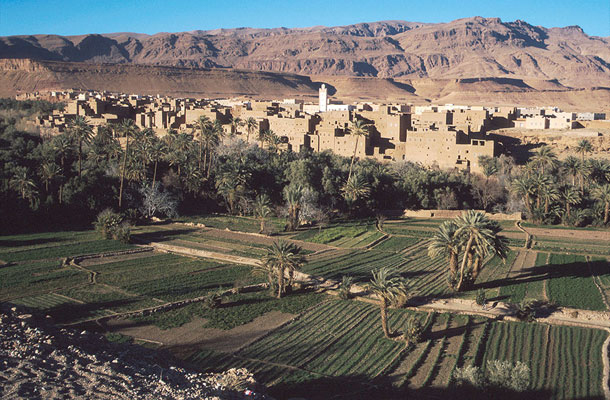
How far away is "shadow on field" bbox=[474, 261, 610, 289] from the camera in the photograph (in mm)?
28509

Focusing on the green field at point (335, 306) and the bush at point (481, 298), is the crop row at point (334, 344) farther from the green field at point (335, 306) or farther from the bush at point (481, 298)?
the bush at point (481, 298)

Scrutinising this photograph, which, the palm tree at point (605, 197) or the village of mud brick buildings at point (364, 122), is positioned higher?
the village of mud brick buildings at point (364, 122)

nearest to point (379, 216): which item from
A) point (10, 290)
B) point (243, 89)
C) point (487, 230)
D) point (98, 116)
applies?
point (487, 230)

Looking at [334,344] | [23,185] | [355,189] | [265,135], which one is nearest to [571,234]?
[355,189]

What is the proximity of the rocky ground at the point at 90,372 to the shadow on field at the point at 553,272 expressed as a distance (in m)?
14.4

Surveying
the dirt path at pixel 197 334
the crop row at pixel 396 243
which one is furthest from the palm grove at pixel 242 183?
the dirt path at pixel 197 334

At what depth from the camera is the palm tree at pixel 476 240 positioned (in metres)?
26.6

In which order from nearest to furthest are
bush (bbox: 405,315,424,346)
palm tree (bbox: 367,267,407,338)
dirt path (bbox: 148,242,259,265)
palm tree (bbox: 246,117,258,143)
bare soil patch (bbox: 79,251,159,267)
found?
1. bush (bbox: 405,315,424,346)
2. palm tree (bbox: 367,267,407,338)
3. bare soil patch (bbox: 79,251,159,267)
4. dirt path (bbox: 148,242,259,265)
5. palm tree (bbox: 246,117,258,143)

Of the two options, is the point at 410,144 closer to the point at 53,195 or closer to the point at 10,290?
the point at 53,195

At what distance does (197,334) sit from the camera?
73.4ft

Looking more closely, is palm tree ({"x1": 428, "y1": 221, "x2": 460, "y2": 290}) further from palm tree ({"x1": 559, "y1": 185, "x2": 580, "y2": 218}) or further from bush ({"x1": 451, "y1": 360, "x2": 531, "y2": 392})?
palm tree ({"x1": 559, "y1": 185, "x2": 580, "y2": 218})

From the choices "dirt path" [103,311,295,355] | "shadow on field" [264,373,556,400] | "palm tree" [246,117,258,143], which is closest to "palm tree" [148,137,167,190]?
"palm tree" [246,117,258,143]

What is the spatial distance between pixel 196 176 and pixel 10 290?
20522 mm

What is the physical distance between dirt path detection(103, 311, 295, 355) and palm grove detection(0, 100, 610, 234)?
1501 centimetres
